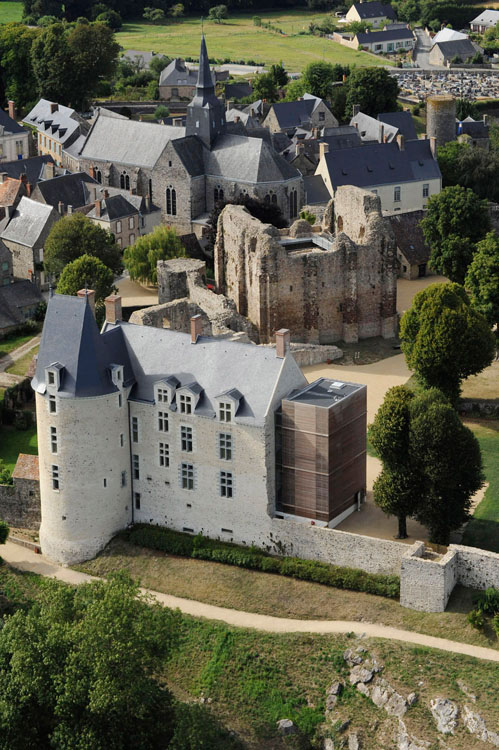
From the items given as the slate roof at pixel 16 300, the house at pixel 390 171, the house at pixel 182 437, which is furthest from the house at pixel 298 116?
the house at pixel 182 437

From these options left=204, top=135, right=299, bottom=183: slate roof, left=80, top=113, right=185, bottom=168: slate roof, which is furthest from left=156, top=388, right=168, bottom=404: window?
left=80, top=113, right=185, bottom=168: slate roof

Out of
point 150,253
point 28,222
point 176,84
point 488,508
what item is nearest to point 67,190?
point 28,222

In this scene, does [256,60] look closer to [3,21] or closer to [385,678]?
[3,21]

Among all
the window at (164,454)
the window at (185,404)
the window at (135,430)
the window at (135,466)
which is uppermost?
the window at (185,404)

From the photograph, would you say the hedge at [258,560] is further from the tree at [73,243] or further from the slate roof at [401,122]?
the slate roof at [401,122]

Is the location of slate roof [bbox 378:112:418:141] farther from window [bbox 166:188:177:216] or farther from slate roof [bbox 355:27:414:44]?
slate roof [bbox 355:27:414:44]
